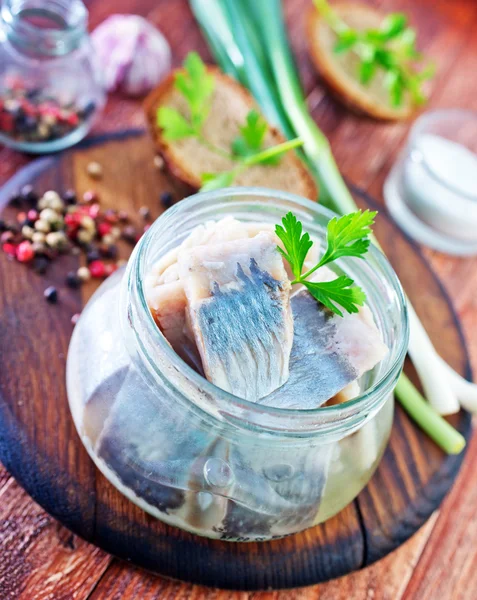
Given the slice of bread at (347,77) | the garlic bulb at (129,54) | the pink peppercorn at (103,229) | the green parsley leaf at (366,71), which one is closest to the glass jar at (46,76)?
the garlic bulb at (129,54)

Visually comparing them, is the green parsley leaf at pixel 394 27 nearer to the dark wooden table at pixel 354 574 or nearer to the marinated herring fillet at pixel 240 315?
the dark wooden table at pixel 354 574

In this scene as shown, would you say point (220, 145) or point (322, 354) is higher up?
point (322, 354)

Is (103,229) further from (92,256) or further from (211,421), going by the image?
(211,421)

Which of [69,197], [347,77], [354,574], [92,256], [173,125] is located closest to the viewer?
[354,574]

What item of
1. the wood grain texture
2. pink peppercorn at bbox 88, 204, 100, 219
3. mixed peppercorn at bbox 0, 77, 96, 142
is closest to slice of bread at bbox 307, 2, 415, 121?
mixed peppercorn at bbox 0, 77, 96, 142

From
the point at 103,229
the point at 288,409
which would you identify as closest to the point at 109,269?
the point at 103,229
